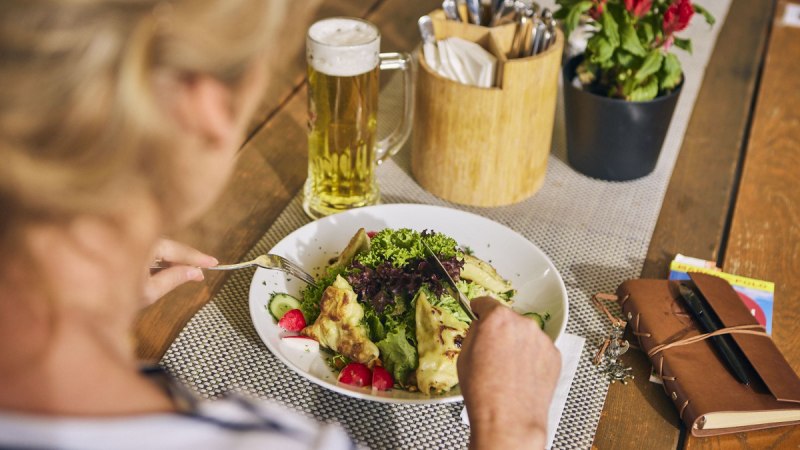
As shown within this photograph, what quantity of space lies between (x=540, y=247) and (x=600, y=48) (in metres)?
0.37

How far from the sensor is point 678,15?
1.37 metres

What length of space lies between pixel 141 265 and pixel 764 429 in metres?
0.83

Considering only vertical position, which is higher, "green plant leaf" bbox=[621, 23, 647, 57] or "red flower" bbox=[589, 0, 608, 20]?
"red flower" bbox=[589, 0, 608, 20]

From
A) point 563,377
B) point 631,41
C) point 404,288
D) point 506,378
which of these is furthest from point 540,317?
point 631,41

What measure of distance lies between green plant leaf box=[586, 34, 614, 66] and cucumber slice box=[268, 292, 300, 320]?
2.31 feet

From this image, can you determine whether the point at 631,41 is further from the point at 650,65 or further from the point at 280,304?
the point at 280,304

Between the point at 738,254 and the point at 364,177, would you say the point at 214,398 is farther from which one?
the point at 738,254

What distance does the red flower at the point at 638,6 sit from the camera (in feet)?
4.54

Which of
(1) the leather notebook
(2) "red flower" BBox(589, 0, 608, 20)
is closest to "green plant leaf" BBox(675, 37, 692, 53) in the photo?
(2) "red flower" BBox(589, 0, 608, 20)

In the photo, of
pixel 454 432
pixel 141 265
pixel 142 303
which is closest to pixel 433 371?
pixel 454 432

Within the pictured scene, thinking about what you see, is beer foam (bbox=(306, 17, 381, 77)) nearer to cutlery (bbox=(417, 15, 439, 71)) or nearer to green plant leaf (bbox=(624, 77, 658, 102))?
cutlery (bbox=(417, 15, 439, 71))

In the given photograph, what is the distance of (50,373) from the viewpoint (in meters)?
0.48

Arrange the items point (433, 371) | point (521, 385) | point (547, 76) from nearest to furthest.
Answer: point (521, 385)
point (433, 371)
point (547, 76)

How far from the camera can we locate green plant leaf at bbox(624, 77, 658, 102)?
1.43 metres
